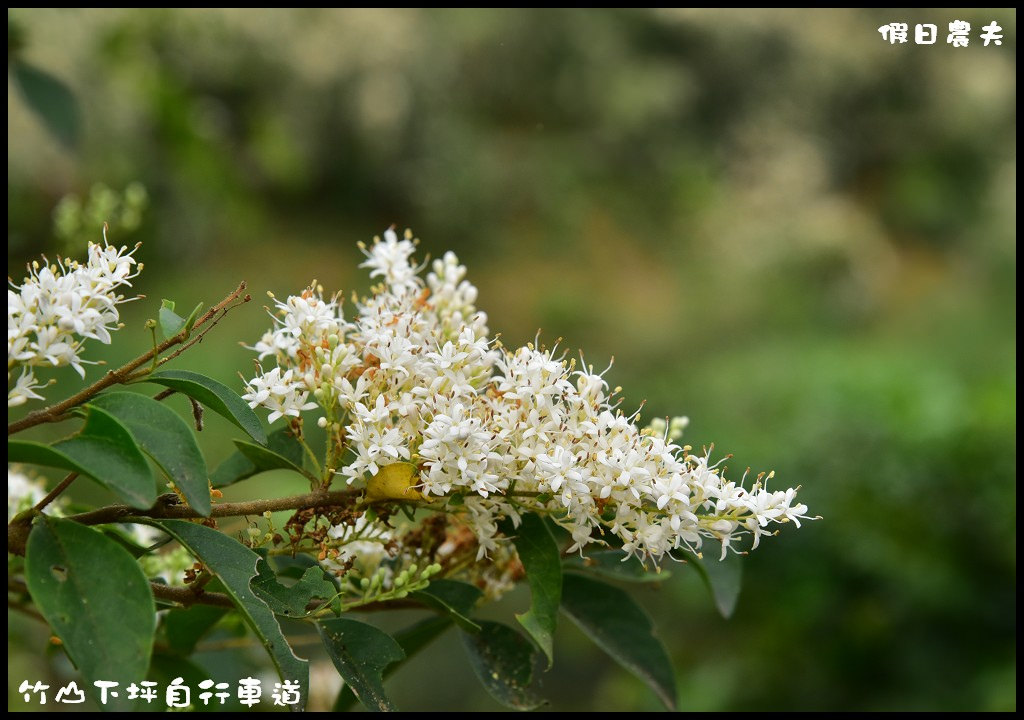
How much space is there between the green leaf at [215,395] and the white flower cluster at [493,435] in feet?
0.21

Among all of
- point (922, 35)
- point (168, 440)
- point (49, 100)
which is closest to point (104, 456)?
point (168, 440)

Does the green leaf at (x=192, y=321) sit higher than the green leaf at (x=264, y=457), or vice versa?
Result: the green leaf at (x=192, y=321)

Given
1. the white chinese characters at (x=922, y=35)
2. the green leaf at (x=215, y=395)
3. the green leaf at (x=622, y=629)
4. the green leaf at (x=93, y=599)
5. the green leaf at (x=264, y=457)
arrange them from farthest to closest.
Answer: the white chinese characters at (x=922, y=35) < the green leaf at (x=622, y=629) < the green leaf at (x=264, y=457) < the green leaf at (x=215, y=395) < the green leaf at (x=93, y=599)

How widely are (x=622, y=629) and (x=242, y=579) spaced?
396 millimetres

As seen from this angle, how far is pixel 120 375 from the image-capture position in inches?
28.1

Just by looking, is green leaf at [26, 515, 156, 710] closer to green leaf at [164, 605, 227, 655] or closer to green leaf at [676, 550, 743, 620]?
green leaf at [164, 605, 227, 655]

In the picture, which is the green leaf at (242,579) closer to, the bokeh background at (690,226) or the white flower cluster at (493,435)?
the white flower cluster at (493,435)

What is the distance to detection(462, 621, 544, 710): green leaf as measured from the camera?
0.87 metres

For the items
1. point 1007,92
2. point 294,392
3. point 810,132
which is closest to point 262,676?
point 294,392

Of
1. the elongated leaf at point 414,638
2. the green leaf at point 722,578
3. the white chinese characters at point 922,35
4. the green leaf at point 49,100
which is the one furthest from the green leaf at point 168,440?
the white chinese characters at point 922,35

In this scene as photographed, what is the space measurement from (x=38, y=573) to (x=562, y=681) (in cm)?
312

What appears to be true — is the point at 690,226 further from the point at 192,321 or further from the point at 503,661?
the point at 192,321

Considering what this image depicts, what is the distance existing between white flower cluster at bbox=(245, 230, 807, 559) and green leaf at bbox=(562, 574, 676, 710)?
0.17 meters

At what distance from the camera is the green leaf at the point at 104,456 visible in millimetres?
623
